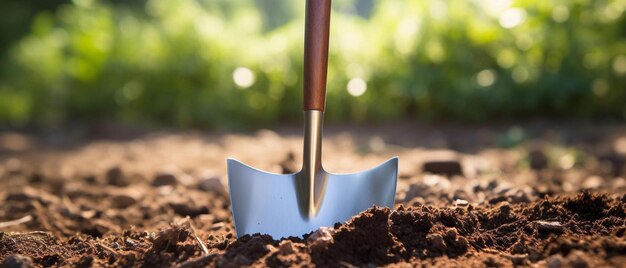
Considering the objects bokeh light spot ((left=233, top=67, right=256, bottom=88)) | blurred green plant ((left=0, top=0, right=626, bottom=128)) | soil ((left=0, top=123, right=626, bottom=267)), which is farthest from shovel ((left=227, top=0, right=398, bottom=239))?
bokeh light spot ((left=233, top=67, right=256, bottom=88))

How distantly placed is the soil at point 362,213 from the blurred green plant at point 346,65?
0.35 meters

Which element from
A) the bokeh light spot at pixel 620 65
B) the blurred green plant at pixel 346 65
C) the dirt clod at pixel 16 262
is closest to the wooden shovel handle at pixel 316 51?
the dirt clod at pixel 16 262

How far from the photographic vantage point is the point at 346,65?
5621mm

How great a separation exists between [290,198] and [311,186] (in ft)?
0.24

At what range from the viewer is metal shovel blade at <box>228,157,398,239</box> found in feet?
6.11

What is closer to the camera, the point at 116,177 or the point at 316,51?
the point at 316,51

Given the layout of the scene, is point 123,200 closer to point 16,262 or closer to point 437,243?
point 16,262

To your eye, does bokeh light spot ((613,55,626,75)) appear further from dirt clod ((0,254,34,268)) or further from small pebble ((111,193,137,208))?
dirt clod ((0,254,34,268))

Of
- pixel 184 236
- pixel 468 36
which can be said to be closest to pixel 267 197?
pixel 184 236

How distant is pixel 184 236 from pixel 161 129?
4.54m

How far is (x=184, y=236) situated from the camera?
170 centimetres

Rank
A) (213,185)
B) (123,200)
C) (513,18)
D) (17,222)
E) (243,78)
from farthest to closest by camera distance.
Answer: (243,78), (513,18), (213,185), (123,200), (17,222)

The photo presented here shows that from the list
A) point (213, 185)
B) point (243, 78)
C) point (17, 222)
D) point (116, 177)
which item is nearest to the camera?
point (17, 222)

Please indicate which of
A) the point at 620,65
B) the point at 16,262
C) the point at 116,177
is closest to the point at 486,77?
the point at 620,65
